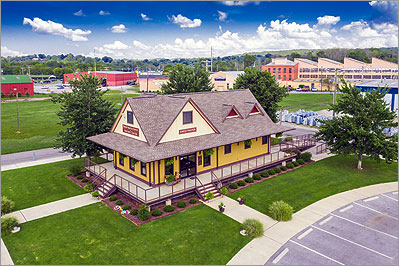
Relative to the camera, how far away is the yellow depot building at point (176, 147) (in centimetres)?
2520

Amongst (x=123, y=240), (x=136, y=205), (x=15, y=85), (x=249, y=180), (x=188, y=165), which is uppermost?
(x=15, y=85)

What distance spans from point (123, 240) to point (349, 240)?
13.8 meters

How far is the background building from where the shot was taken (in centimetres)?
9312

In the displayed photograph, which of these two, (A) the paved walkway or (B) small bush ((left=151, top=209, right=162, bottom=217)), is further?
(B) small bush ((left=151, top=209, right=162, bottom=217))

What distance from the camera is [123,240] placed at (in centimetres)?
1936

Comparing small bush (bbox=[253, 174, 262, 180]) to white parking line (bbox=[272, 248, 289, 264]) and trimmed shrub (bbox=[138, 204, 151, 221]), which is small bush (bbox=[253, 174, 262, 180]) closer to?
white parking line (bbox=[272, 248, 289, 264])

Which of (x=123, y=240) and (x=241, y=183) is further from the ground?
(x=241, y=183)

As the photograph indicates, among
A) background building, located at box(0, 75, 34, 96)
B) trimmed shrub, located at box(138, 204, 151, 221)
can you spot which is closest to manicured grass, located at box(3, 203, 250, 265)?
trimmed shrub, located at box(138, 204, 151, 221)

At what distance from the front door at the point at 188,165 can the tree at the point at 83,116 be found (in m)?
9.34

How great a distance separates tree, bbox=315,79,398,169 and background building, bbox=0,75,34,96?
9264 cm

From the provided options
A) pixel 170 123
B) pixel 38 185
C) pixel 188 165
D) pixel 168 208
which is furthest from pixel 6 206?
pixel 188 165

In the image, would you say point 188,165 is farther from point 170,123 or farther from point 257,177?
point 257,177

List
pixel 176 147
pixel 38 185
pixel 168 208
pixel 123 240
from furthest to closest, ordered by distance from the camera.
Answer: pixel 38 185 → pixel 176 147 → pixel 168 208 → pixel 123 240

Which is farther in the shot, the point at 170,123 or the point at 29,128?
the point at 29,128
